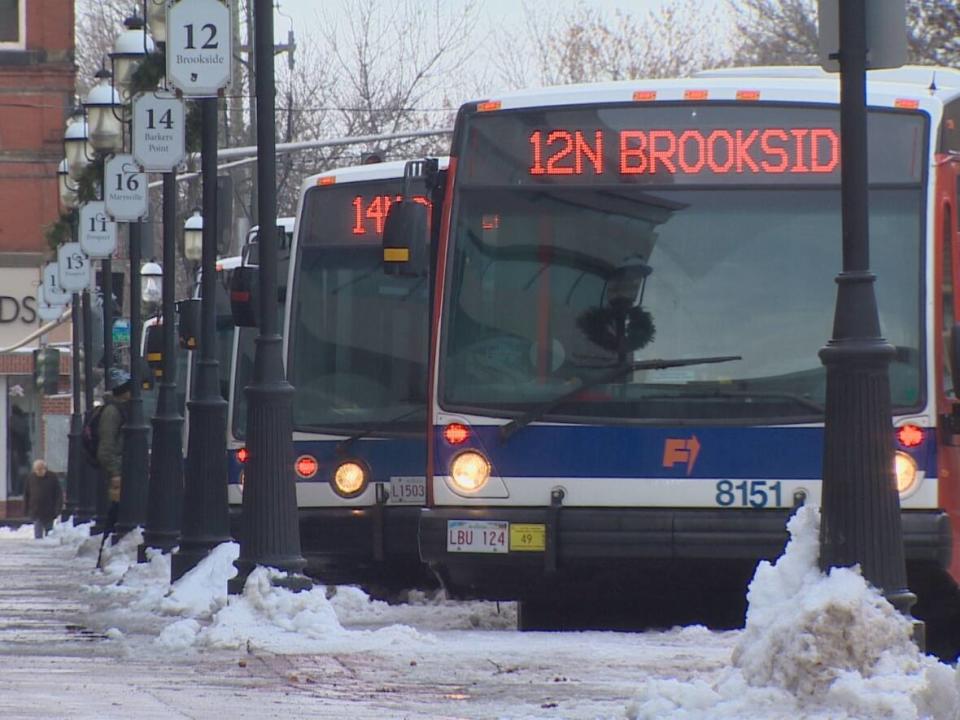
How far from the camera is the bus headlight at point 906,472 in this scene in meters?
11.2

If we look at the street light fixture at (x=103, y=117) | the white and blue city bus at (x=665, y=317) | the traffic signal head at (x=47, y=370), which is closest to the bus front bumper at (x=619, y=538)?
the white and blue city bus at (x=665, y=317)

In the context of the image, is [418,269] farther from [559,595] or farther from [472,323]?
[559,595]

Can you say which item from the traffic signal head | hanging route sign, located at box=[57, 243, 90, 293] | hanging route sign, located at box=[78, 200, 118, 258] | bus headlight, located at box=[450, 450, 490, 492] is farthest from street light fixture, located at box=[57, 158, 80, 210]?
bus headlight, located at box=[450, 450, 490, 492]

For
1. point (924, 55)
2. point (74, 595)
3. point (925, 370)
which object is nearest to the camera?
point (925, 370)

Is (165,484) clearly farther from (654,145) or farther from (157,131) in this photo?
(654,145)

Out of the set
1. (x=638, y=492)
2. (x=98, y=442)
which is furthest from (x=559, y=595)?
(x=98, y=442)

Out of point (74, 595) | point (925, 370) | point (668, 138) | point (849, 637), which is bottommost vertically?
point (74, 595)

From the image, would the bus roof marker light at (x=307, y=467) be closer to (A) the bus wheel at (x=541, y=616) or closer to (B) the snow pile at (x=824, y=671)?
(A) the bus wheel at (x=541, y=616)

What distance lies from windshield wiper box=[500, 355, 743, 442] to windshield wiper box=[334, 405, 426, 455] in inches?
156

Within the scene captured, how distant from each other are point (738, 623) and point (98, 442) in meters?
10.4

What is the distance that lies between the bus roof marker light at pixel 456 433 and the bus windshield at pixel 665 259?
11 centimetres

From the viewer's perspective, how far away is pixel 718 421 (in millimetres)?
11484

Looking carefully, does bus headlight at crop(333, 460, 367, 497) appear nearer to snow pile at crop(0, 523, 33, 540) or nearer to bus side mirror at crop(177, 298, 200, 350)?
bus side mirror at crop(177, 298, 200, 350)

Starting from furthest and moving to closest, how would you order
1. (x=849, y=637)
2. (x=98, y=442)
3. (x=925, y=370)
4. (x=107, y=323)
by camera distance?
(x=107, y=323), (x=98, y=442), (x=925, y=370), (x=849, y=637)
